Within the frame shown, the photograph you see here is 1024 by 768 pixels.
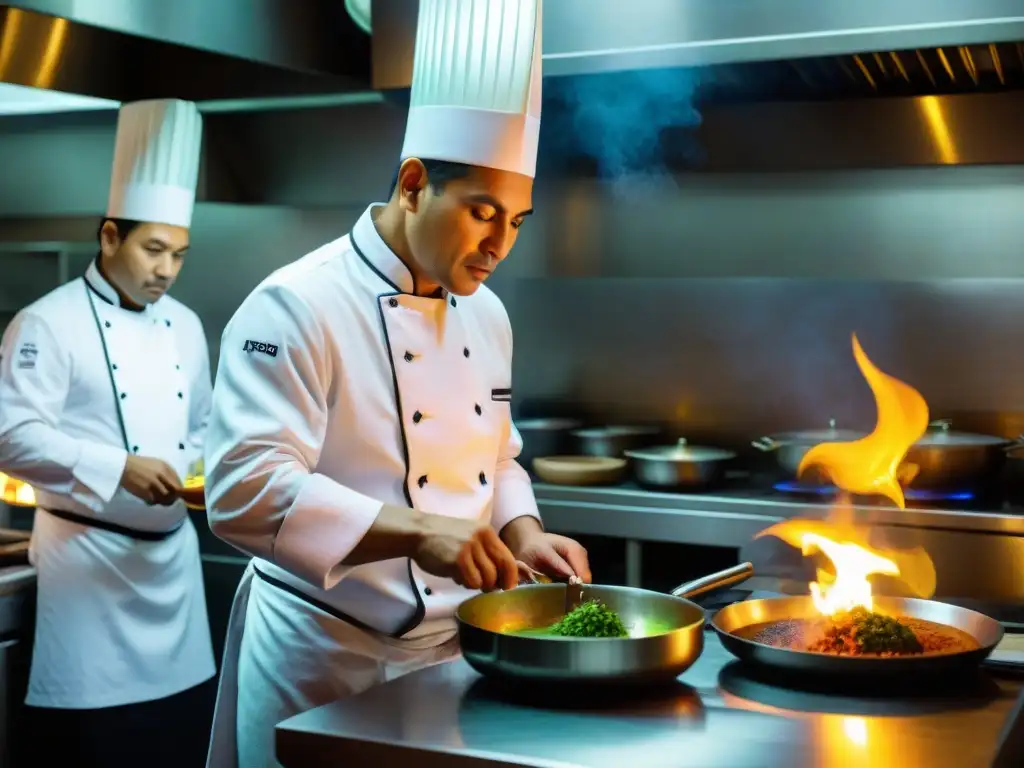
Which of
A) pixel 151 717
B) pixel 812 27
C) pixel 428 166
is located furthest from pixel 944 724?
pixel 151 717

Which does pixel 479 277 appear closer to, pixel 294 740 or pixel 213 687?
pixel 294 740

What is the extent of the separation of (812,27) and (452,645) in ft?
6.12

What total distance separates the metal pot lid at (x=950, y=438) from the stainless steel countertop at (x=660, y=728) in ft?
5.21

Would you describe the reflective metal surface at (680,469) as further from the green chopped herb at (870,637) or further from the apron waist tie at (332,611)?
the green chopped herb at (870,637)

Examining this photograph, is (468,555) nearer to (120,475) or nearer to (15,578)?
(120,475)

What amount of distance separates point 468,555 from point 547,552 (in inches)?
13.8

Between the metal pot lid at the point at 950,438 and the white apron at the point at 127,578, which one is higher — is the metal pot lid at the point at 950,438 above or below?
above

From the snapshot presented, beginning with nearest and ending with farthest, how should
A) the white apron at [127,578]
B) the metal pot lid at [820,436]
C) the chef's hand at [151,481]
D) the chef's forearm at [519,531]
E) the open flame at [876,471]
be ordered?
the chef's forearm at [519,531] → the open flame at [876,471] → the chef's hand at [151,481] → the white apron at [127,578] → the metal pot lid at [820,436]

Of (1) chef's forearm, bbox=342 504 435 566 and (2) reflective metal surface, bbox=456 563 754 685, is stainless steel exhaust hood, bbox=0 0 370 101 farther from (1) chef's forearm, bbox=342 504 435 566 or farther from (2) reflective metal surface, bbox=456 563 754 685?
(2) reflective metal surface, bbox=456 563 754 685

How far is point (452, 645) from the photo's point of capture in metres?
1.92

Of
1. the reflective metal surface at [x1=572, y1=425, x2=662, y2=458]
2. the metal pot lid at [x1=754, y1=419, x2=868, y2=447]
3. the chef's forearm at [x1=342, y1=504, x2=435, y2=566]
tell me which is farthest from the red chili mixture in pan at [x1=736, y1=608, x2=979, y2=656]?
the reflective metal surface at [x1=572, y1=425, x2=662, y2=458]

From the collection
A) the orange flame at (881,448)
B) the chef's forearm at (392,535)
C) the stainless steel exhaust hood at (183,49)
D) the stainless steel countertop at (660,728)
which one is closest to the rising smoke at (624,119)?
the stainless steel exhaust hood at (183,49)

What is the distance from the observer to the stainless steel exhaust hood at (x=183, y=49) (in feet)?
9.87

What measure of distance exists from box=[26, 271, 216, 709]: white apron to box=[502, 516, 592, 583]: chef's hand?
5.45 feet
